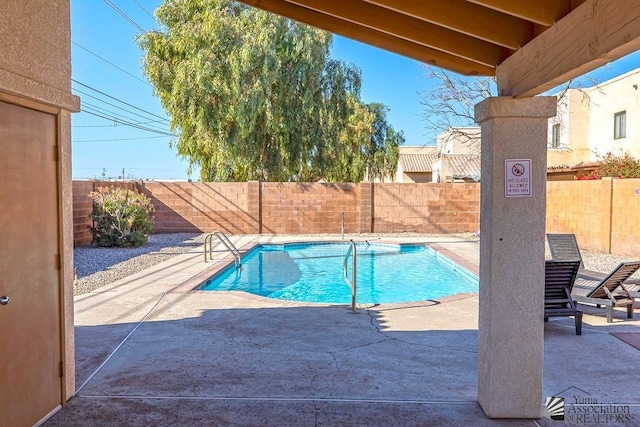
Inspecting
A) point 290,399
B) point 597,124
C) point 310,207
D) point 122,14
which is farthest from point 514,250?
point 122,14

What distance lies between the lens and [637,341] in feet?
19.5

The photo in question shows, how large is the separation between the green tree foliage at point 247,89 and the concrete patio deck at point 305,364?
12656mm

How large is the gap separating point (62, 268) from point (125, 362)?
1444 mm

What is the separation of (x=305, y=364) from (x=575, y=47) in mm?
3618

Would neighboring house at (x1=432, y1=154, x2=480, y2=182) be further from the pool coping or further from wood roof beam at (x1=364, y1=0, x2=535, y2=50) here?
wood roof beam at (x1=364, y1=0, x2=535, y2=50)

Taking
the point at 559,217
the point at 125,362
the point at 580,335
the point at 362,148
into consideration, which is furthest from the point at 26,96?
the point at 362,148

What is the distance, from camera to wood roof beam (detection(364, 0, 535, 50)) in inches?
141

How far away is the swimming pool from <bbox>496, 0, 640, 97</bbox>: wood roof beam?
621cm

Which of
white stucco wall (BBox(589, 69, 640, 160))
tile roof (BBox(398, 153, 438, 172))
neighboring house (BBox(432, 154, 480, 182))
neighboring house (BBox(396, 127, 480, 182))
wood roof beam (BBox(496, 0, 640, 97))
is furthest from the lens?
tile roof (BBox(398, 153, 438, 172))

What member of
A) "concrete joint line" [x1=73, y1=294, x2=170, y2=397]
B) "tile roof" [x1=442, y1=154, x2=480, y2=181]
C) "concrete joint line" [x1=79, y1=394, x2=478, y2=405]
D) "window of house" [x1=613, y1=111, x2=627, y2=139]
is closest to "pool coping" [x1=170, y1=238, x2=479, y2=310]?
"concrete joint line" [x1=73, y1=294, x2=170, y2=397]

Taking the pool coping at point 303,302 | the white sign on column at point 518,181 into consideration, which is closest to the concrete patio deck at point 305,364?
the pool coping at point 303,302

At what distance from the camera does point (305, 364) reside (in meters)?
5.18

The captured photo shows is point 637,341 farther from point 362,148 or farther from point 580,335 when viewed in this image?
point 362,148

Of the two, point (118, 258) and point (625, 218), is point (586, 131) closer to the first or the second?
point (625, 218)
